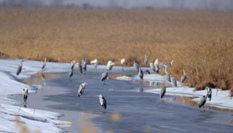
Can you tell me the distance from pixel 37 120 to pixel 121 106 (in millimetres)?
4201

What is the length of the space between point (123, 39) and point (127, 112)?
159 ft

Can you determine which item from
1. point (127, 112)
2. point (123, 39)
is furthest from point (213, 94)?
point (123, 39)

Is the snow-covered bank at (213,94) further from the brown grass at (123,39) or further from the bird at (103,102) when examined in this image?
the bird at (103,102)

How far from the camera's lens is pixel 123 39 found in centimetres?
6262

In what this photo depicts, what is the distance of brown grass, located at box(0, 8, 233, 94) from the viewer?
20.0m

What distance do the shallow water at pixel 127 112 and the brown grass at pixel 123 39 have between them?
2220 millimetres

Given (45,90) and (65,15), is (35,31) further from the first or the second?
(45,90)

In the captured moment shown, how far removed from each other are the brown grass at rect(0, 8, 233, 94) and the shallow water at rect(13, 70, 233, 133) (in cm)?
222

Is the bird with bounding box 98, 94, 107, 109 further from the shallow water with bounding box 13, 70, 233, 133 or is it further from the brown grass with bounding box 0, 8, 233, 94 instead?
the brown grass with bounding box 0, 8, 233, 94

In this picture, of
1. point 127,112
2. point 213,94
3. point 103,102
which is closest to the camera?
point 103,102

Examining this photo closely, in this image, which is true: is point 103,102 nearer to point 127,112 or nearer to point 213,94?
point 127,112

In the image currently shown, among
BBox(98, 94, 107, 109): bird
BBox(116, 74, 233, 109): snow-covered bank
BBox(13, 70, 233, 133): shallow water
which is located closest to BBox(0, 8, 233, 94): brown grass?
BBox(116, 74, 233, 109): snow-covered bank

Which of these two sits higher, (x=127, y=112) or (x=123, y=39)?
(x=123, y=39)

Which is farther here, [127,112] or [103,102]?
[127,112]
